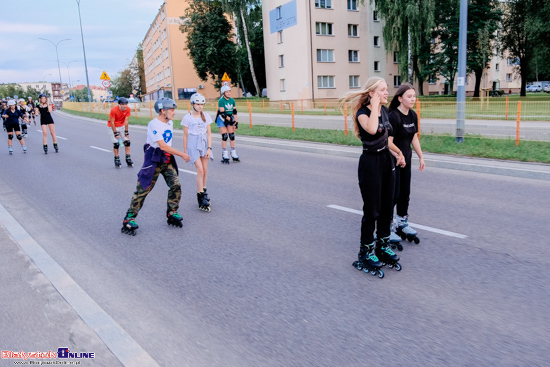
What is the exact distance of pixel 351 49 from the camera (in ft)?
145

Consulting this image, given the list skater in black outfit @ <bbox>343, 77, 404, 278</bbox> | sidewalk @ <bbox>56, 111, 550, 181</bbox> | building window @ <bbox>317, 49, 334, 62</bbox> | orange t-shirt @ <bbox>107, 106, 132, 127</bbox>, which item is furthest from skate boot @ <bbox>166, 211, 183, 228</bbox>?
building window @ <bbox>317, 49, 334, 62</bbox>

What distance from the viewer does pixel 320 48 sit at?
42.1 meters

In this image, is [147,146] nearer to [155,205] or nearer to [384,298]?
[155,205]

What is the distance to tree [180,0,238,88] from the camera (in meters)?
53.5

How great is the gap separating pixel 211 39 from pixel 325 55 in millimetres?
17293

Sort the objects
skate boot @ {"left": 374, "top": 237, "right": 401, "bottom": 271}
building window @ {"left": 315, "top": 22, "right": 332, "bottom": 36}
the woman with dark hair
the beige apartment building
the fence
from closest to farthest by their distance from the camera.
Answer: skate boot @ {"left": 374, "top": 237, "right": 401, "bottom": 271} < the woman with dark hair < the fence < building window @ {"left": 315, "top": 22, "right": 332, "bottom": 36} < the beige apartment building

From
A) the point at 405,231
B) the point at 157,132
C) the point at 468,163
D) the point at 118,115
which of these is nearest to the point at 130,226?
the point at 157,132

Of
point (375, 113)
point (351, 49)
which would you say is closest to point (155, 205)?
point (375, 113)

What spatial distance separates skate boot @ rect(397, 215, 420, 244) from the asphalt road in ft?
0.60

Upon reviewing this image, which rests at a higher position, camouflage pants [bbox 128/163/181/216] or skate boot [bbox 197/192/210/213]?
camouflage pants [bbox 128/163/181/216]

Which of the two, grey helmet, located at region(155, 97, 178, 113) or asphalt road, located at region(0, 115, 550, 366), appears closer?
asphalt road, located at region(0, 115, 550, 366)

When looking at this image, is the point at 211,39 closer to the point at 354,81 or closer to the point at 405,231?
the point at 354,81

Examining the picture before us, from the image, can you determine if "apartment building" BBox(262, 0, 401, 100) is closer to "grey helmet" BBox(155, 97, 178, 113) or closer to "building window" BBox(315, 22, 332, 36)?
"building window" BBox(315, 22, 332, 36)

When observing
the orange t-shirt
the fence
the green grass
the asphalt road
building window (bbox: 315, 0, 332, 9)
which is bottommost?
the asphalt road
